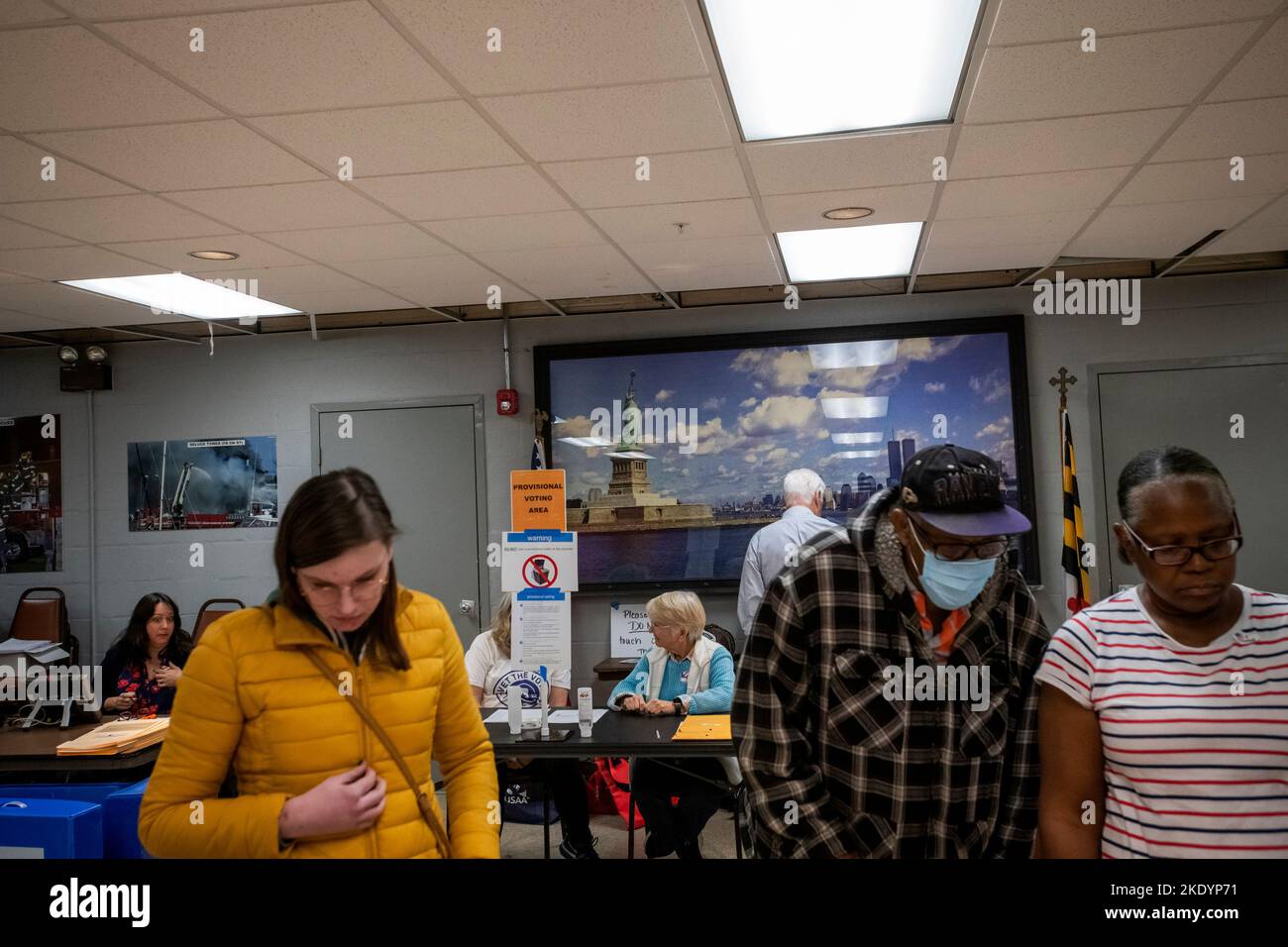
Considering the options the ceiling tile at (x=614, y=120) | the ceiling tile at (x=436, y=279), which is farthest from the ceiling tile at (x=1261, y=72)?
the ceiling tile at (x=436, y=279)

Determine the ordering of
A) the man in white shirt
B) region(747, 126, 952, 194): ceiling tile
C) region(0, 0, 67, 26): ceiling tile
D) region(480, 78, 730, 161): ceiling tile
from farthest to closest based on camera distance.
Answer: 1. the man in white shirt
2. region(747, 126, 952, 194): ceiling tile
3. region(480, 78, 730, 161): ceiling tile
4. region(0, 0, 67, 26): ceiling tile

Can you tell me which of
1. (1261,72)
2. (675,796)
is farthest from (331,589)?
(1261,72)

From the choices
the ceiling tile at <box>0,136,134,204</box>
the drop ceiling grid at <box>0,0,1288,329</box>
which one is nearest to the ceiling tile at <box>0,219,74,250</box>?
the drop ceiling grid at <box>0,0,1288,329</box>

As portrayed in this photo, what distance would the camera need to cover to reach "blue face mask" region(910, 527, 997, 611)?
141cm

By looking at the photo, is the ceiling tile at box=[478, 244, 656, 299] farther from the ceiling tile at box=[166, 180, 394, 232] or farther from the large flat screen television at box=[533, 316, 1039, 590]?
the ceiling tile at box=[166, 180, 394, 232]

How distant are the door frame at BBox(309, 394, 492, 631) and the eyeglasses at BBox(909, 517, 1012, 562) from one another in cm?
434

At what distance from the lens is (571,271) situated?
4.56 meters

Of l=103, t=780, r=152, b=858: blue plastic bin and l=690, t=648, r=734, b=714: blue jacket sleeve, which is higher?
l=690, t=648, r=734, b=714: blue jacket sleeve

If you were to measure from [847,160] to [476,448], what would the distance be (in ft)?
10.4

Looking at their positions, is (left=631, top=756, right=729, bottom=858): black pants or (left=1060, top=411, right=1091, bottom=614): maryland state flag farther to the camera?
(left=1060, top=411, right=1091, bottom=614): maryland state flag

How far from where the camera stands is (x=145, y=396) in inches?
232

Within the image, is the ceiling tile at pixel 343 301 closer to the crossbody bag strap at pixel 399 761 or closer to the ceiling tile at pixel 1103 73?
the ceiling tile at pixel 1103 73
